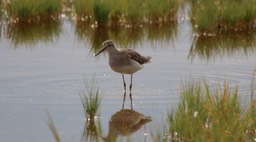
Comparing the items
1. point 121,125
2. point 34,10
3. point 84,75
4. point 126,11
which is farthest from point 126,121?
point 34,10

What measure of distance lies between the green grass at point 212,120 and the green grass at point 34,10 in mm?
8378

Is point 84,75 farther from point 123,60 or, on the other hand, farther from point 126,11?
point 126,11

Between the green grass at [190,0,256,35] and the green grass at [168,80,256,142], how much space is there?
7.01 meters

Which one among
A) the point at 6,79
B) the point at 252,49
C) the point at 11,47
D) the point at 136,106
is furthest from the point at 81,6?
the point at 136,106

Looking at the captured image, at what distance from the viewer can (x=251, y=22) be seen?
16.2m

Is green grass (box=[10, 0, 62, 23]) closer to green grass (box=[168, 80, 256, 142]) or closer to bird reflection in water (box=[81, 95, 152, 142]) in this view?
bird reflection in water (box=[81, 95, 152, 142])

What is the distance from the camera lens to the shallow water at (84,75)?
29.6 ft

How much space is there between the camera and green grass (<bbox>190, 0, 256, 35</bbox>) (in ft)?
51.0

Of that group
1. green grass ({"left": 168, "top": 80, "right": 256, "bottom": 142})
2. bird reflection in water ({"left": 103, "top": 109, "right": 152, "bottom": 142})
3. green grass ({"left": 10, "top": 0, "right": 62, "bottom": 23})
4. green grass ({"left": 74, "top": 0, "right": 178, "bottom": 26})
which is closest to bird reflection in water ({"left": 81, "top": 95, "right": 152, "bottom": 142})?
bird reflection in water ({"left": 103, "top": 109, "right": 152, "bottom": 142})

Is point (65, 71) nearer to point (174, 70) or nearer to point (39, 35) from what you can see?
point (174, 70)

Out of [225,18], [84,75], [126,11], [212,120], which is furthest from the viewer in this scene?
[126,11]

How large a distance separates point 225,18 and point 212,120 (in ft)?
28.8

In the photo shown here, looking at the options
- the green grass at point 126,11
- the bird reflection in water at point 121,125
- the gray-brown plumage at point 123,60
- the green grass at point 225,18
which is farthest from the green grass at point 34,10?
the bird reflection in water at point 121,125

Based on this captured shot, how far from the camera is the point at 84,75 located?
11.6 meters
